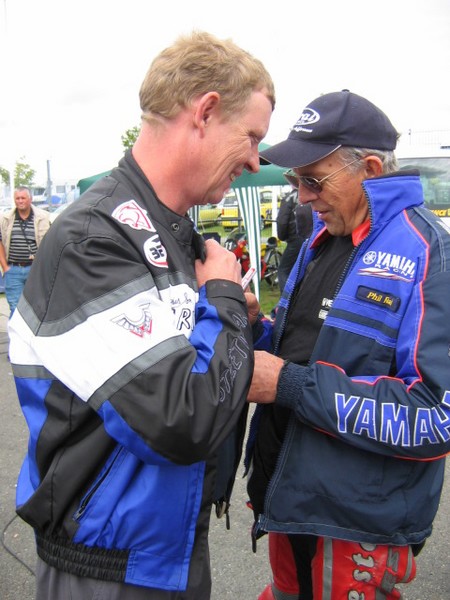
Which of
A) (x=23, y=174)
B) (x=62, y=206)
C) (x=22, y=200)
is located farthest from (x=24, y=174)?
(x=22, y=200)

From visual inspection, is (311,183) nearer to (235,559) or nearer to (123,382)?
(123,382)

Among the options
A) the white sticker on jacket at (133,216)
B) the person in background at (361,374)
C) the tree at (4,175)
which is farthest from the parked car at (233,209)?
the tree at (4,175)

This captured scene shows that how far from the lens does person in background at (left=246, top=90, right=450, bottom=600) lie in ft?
4.50

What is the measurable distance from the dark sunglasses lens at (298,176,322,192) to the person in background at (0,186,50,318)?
5.42m

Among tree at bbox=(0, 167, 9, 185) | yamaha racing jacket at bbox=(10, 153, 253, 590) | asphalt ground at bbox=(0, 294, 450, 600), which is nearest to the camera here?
yamaha racing jacket at bbox=(10, 153, 253, 590)

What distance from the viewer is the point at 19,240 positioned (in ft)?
21.7

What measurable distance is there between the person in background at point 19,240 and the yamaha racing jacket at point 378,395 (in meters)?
5.68

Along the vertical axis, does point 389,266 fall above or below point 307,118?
below

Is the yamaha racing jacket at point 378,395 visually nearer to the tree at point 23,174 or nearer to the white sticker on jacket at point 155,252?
the white sticker on jacket at point 155,252

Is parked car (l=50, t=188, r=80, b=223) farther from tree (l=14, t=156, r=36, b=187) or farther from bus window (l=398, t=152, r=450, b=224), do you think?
tree (l=14, t=156, r=36, b=187)

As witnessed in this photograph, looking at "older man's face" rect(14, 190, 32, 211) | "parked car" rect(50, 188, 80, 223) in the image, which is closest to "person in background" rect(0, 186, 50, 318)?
"older man's face" rect(14, 190, 32, 211)

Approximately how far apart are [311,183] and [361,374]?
614 mm

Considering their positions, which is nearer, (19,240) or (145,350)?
(145,350)

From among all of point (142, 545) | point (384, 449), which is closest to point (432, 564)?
point (384, 449)
